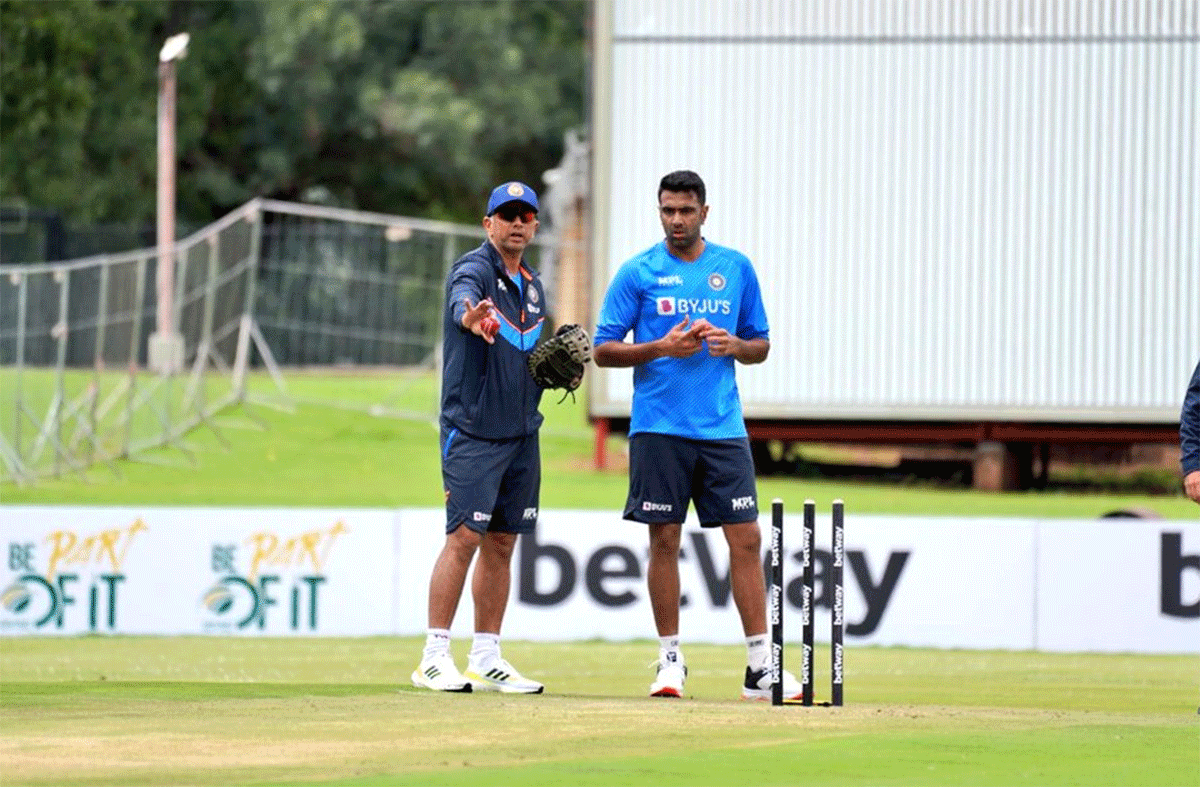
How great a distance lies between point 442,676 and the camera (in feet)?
32.9

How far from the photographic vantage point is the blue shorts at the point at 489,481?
33.0ft

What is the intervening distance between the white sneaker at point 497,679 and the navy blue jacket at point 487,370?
3.05ft

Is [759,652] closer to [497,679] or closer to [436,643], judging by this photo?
[497,679]

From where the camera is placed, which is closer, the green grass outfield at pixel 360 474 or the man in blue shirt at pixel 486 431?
the man in blue shirt at pixel 486 431

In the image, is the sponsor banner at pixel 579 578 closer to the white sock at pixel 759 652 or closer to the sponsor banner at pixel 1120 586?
the sponsor banner at pixel 1120 586

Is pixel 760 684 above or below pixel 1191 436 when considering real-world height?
below

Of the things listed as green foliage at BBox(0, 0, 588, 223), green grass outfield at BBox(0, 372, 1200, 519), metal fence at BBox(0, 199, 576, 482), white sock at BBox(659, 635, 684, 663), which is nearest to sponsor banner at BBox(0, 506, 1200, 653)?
green grass outfield at BBox(0, 372, 1200, 519)

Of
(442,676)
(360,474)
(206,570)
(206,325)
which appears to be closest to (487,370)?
(442,676)

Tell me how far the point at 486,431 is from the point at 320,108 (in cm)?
3956

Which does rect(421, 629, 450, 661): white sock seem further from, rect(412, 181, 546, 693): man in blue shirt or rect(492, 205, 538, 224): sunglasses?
rect(492, 205, 538, 224): sunglasses

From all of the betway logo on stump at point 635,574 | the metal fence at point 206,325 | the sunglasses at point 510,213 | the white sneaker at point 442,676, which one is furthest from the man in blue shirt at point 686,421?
the metal fence at point 206,325

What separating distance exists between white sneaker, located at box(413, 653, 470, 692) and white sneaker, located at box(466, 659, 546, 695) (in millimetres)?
135

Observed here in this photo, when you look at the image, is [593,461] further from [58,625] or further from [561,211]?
[561,211]

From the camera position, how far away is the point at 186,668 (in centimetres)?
1466
